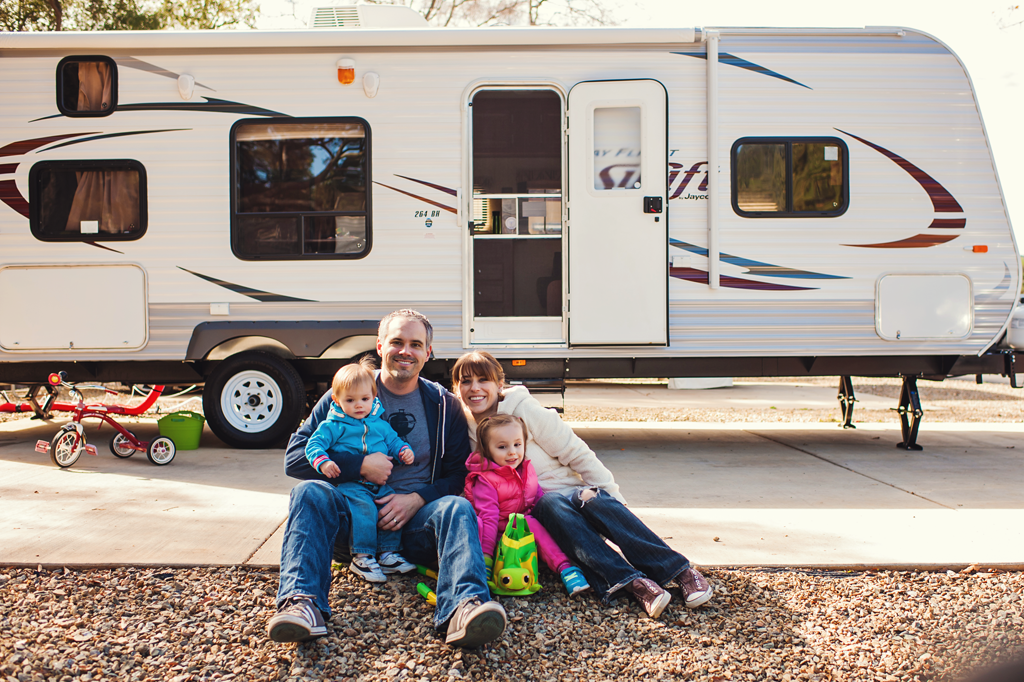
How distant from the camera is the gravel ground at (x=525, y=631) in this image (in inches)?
101

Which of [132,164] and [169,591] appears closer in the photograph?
[169,591]

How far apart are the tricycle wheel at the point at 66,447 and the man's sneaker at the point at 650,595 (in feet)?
14.2

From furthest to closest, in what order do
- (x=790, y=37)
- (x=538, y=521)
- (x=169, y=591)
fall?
A: (x=790, y=37)
(x=538, y=521)
(x=169, y=591)

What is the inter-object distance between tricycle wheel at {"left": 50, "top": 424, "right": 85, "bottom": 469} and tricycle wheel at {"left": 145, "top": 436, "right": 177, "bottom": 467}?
0.47 metres

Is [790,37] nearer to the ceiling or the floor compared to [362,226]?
nearer to the ceiling

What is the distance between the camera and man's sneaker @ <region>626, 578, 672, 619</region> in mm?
2885

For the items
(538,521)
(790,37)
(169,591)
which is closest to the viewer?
(169,591)

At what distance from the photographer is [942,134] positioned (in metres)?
6.05

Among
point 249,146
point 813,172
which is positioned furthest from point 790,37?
point 249,146

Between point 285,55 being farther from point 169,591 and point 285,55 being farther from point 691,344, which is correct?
point 169,591

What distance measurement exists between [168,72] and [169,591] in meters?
4.52

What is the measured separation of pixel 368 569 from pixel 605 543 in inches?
37.8

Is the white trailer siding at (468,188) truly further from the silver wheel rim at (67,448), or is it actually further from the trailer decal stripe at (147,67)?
the silver wheel rim at (67,448)

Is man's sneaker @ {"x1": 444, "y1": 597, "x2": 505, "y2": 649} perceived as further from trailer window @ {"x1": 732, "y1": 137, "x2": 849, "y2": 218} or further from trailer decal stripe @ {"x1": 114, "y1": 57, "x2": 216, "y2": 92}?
trailer decal stripe @ {"x1": 114, "y1": 57, "x2": 216, "y2": 92}
